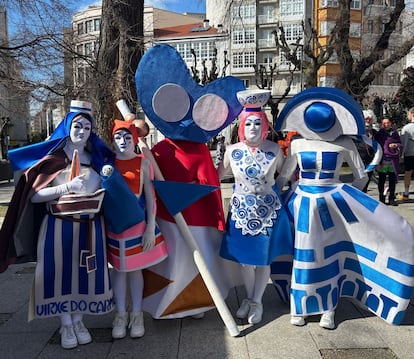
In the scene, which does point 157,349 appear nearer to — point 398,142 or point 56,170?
point 56,170

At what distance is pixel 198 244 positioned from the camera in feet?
10.5

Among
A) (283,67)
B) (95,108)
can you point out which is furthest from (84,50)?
(283,67)

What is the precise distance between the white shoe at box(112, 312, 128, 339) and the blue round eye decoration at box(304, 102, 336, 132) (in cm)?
195

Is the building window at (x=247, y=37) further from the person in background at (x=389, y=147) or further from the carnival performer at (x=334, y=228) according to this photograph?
the carnival performer at (x=334, y=228)

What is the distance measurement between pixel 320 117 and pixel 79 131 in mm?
1700

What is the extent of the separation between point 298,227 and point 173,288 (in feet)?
3.35

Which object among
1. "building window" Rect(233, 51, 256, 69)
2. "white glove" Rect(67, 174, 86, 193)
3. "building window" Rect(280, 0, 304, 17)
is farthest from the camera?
"building window" Rect(233, 51, 256, 69)

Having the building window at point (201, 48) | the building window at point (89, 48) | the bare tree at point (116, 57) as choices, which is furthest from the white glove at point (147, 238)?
the building window at point (201, 48)

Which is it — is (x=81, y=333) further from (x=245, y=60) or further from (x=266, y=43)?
(x=266, y=43)

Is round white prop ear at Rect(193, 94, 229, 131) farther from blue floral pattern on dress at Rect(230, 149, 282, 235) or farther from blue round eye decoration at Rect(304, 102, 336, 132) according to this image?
blue round eye decoration at Rect(304, 102, 336, 132)

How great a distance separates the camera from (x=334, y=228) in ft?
10.3

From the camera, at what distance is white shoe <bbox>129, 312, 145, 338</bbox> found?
2.99 metres

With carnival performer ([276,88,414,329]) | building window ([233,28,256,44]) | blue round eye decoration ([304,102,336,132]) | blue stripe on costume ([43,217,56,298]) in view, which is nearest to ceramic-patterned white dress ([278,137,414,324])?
carnival performer ([276,88,414,329])

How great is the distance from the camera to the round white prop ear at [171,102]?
3.13m
